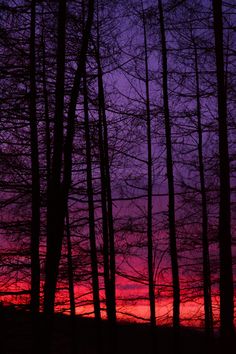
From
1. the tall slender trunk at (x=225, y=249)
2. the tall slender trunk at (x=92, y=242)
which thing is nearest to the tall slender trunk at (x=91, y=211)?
the tall slender trunk at (x=92, y=242)

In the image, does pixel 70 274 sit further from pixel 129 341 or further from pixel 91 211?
pixel 129 341

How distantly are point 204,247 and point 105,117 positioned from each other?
4.76 meters

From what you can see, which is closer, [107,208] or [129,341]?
[107,208]

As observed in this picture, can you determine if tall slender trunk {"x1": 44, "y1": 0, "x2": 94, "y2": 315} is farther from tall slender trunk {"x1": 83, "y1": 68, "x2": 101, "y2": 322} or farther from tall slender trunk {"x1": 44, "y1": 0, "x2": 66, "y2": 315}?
tall slender trunk {"x1": 83, "y1": 68, "x2": 101, "y2": 322}

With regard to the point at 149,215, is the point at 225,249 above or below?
below

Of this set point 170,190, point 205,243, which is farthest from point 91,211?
point 205,243

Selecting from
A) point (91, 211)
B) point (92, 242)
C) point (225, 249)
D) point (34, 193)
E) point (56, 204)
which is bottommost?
point (225, 249)

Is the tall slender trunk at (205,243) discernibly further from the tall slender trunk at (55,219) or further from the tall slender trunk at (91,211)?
the tall slender trunk at (55,219)

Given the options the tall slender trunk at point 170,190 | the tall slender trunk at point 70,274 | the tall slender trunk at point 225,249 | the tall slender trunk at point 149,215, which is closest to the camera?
the tall slender trunk at point 225,249

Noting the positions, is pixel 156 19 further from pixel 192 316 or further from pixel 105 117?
pixel 192 316

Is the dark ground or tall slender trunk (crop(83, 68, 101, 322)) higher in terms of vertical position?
tall slender trunk (crop(83, 68, 101, 322))

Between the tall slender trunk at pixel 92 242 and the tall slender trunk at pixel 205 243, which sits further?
the tall slender trunk at pixel 205 243

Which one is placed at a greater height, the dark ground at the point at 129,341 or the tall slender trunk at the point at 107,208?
the tall slender trunk at the point at 107,208

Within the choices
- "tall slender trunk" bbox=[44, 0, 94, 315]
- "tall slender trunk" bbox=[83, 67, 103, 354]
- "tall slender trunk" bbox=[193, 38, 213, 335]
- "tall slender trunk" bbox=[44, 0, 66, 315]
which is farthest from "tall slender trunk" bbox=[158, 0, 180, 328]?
"tall slender trunk" bbox=[44, 0, 66, 315]
